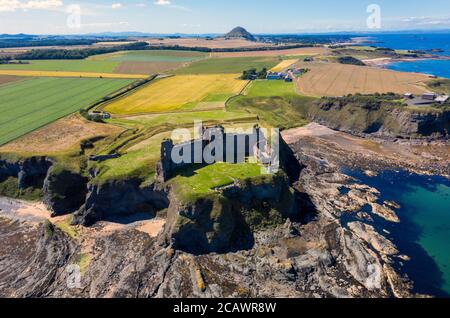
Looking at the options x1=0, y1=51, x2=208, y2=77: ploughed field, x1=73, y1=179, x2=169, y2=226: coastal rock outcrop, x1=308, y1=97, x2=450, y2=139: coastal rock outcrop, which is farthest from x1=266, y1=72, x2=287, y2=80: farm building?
x1=73, y1=179, x2=169, y2=226: coastal rock outcrop

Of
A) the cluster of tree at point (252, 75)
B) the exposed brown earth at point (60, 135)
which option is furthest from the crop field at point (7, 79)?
the cluster of tree at point (252, 75)

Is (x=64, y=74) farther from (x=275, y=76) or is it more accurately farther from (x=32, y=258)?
(x=32, y=258)

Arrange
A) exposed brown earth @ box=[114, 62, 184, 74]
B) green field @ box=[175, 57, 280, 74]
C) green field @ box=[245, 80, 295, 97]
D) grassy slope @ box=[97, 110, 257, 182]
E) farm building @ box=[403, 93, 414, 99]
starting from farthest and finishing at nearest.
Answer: exposed brown earth @ box=[114, 62, 184, 74], green field @ box=[175, 57, 280, 74], green field @ box=[245, 80, 295, 97], farm building @ box=[403, 93, 414, 99], grassy slope @ box=[97, 110, 257, 182]

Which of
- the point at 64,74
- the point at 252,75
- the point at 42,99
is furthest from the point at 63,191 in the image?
the point at 64,74

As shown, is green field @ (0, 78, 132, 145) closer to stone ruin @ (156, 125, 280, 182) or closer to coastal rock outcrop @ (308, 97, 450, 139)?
stone ruin @ (156, 125, 280, 182)

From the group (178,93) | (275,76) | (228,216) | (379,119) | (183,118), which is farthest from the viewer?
(275,76)

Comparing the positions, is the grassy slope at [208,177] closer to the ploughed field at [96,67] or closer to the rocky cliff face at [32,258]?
the rocky cliff face at [32,258]
